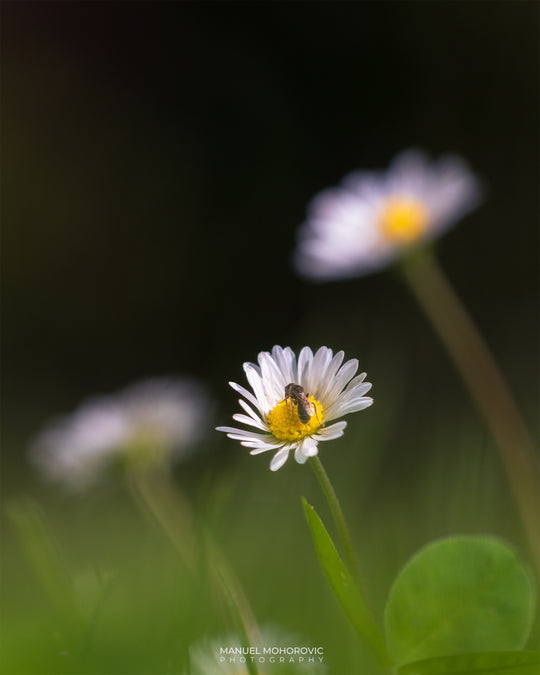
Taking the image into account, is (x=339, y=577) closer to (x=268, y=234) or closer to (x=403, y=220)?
(x=403, y=220)

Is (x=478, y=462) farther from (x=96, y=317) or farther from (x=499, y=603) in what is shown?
(x=96, y=317)

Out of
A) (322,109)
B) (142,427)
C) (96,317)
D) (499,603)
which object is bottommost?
(499,603)

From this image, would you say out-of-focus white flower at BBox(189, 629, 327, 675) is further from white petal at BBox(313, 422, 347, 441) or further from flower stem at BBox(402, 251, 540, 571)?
flower stem at BBox(402, 251, 540, 571)

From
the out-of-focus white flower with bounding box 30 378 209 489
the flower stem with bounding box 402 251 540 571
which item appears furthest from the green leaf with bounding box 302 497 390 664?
the out-of-focus white flower with bounding box 30 378 209 489

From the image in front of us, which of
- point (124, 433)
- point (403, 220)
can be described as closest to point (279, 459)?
point (124, 433)

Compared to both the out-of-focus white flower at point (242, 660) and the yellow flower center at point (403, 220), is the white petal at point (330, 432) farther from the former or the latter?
the yellow flower center at point (403, 220)

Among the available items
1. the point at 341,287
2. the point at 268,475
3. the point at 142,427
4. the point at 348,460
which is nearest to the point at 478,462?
the point at 348,460
